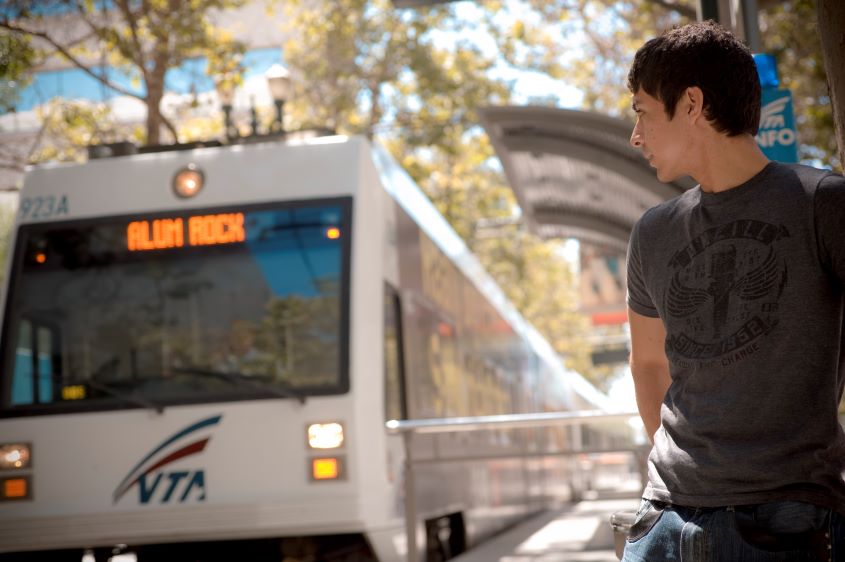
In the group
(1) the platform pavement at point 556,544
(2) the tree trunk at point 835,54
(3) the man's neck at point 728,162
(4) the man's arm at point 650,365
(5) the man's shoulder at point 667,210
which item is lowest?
(1) the platform pavement at point 556,544

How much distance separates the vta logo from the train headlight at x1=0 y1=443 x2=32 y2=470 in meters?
0.64

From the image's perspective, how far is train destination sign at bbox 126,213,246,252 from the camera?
877 centimetres

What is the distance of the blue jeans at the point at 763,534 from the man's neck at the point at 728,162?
587mm

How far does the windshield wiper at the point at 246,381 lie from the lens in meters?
8.28

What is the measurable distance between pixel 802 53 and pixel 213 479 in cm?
889

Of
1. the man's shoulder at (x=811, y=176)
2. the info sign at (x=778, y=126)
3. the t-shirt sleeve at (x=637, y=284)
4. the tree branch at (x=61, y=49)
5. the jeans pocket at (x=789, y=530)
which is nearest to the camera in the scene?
the jeans pocket at (x=789, y=530)

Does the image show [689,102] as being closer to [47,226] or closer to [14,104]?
[47,226]

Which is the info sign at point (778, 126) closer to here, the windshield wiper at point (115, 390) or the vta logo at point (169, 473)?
the vta logo at point (169, 473)

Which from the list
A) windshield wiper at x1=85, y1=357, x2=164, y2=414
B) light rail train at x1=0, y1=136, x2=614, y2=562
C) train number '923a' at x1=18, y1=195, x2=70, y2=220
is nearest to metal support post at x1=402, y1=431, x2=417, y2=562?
light rail train at x1=0, y1=136, x2=614, y2=562

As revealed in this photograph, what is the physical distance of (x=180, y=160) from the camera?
9.06 m

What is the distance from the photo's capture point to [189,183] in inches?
353

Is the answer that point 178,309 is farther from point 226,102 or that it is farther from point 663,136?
point 663,136

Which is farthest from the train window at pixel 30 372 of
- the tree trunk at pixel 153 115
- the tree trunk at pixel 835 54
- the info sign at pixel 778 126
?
the tree trunk at pixel 153 115

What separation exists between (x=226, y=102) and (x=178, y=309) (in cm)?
624
